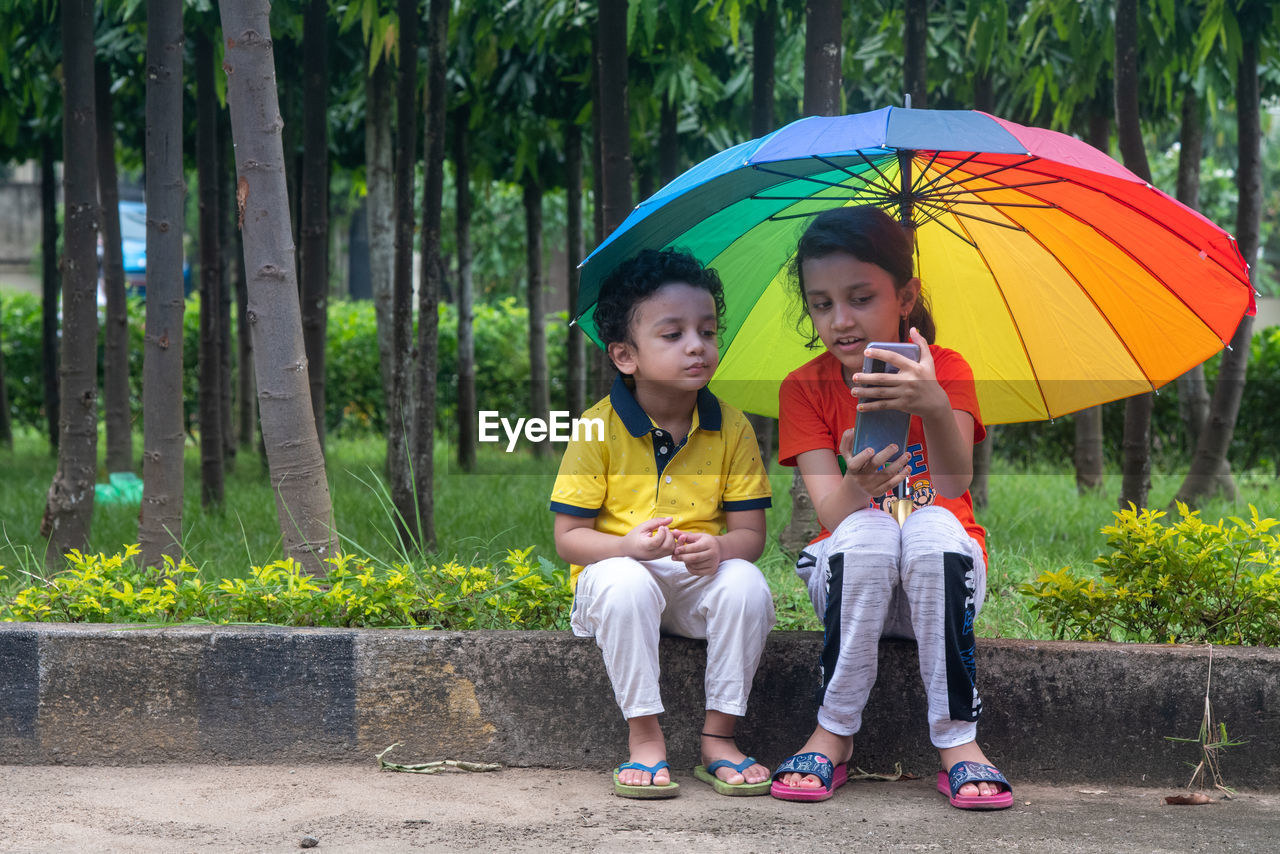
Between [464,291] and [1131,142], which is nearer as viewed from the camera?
[1131,142]

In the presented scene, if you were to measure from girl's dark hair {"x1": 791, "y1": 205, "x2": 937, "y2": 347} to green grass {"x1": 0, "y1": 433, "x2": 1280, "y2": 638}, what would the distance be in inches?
41.8

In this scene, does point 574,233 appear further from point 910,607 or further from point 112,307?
point 910,607

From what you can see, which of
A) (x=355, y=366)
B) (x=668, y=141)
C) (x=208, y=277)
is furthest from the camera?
(x=355, y=366)

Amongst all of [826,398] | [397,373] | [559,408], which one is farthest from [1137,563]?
[559,408]

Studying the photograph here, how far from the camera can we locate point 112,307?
661 centimetres

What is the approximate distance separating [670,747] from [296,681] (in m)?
0.89

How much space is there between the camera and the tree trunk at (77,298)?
4.07 m

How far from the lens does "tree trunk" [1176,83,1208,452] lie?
655 cm

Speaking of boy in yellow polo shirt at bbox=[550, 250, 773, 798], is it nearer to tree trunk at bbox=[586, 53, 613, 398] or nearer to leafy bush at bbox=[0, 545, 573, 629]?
leafy bush at bbox=[0, 545, 573, 629]

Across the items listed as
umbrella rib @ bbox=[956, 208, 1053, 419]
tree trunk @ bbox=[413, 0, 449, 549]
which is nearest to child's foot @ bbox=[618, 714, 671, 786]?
umbrella rib @ bbox=[956, 208, 1053, 419]

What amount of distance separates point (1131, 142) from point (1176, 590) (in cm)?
224

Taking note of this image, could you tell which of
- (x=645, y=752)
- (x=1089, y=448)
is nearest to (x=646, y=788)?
(x=645, y=752)

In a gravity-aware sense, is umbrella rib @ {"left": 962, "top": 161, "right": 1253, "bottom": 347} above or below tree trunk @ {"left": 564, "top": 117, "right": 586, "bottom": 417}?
below

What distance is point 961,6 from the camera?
6.34 meters
